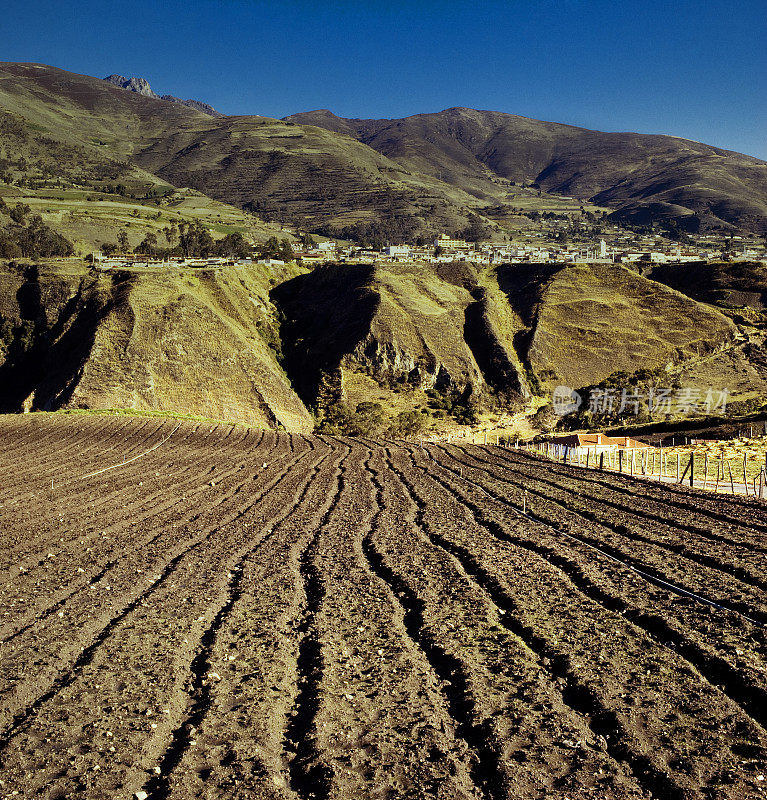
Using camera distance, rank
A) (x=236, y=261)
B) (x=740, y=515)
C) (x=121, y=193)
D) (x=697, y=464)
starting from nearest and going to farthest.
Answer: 1. (x=740, y=515)
2. (x=697, y=464)
3. (x=236, y=261)
4. (x=121, y=193)

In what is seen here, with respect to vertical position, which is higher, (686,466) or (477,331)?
(477,331)

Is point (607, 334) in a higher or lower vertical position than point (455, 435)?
higher

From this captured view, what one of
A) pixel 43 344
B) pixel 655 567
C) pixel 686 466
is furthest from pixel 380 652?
pixel 43 344

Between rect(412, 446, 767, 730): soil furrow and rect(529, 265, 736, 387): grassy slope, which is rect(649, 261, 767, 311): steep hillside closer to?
rect(529, 265, 736, 387): grassy slope

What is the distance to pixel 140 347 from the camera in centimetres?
4356

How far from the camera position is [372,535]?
44.0 ft

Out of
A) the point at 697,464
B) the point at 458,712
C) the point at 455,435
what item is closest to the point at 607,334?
the point at 455,435

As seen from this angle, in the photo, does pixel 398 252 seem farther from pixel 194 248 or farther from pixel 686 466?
pixel 686 466

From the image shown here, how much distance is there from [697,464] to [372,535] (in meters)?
18.8

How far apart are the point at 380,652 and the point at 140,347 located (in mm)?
40129

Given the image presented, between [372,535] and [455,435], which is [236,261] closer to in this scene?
[455,435]

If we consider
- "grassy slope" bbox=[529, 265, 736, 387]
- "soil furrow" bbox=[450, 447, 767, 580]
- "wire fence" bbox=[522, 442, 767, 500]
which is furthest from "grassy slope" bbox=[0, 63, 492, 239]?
"soil furrow" bbox=[450, 447, 767, 580]

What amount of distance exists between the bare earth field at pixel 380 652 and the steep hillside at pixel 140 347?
85.2 feet

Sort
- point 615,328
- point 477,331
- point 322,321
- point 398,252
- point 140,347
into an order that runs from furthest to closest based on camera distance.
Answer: point 398,252 → point 615,328 → point 477,331 → point 322,321 → point 140,347
